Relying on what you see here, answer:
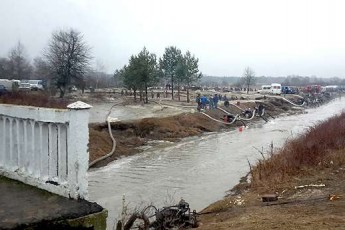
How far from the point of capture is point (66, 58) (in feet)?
190

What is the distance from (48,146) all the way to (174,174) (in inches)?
584

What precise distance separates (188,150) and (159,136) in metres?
4.59

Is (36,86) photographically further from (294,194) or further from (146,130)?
(294,194)

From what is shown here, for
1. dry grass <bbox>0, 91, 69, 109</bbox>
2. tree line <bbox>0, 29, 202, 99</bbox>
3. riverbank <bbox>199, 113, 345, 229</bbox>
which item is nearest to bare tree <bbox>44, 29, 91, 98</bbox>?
tree line <bbox>0, 29, 202, 99</bbox>

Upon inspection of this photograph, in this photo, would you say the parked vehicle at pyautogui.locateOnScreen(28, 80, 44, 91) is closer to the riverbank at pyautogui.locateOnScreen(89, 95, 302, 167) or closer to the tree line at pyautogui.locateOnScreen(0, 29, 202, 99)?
the tree line at pyautogui.locateOnScreen(0, 29, 202, 99)

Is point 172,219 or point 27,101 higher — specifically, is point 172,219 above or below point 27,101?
below

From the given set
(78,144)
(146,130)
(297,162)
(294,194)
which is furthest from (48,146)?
(146,130)

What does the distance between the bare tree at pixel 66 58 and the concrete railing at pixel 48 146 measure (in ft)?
175

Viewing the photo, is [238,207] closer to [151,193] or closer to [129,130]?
[151,193]

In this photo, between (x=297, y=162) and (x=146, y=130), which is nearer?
(x=297, y=162)

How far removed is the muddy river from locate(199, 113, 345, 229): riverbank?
1466 mm

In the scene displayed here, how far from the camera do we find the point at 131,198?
14.7 meters

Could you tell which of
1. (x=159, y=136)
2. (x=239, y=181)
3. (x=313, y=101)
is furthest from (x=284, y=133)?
(x=313, y=101)

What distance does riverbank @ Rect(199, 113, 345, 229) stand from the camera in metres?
8.30
